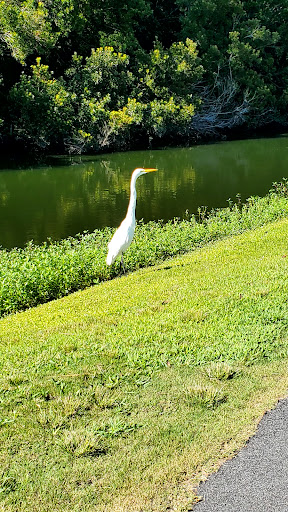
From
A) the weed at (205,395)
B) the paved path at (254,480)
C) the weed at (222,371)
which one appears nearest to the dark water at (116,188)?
the weed at (222,371)

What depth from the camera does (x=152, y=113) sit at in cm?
3150

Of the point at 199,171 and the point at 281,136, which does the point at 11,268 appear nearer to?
the point at 199,171

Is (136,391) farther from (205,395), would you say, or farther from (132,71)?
(132,71)

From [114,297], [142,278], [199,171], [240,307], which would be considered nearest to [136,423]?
[240,307]

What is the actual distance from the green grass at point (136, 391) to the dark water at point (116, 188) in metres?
8.89

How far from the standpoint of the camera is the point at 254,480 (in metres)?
2.91

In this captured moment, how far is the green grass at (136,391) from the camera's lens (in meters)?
3.02

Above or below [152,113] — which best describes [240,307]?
below

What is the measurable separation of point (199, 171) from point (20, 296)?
742 inches

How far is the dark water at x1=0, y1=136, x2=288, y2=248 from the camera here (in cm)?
1634

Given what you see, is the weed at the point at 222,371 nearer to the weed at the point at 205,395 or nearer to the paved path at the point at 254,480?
the weed at the point at 205,395

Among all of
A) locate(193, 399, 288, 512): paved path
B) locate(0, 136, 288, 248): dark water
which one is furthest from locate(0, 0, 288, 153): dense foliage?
locate(193, 399, 288, 512): paved path

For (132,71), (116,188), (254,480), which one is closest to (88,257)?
(254,480)

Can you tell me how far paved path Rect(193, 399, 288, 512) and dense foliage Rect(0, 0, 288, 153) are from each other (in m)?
26.7
